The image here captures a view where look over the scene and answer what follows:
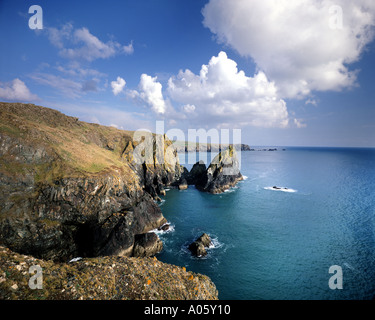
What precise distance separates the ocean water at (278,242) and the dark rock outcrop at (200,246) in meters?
1.02

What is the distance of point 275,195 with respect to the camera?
64625 millimetres

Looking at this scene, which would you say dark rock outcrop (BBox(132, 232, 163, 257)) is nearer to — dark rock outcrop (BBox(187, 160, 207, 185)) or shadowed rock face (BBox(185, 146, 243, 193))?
shadowed rock face (BBox(185, 146, 243, 193))

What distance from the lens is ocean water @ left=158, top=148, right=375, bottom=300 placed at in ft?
75.9

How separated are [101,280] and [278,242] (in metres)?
34.6

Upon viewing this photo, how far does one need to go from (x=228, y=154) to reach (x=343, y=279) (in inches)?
2427

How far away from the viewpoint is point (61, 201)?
102 feet

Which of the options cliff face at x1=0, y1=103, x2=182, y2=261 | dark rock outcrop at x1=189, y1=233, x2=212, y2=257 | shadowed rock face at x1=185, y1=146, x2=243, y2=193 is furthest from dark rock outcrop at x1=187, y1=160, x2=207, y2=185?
dark rock outcrop at x1=189, y1=233, x2=212, y2=257

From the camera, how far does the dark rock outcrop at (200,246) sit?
29.3 meters

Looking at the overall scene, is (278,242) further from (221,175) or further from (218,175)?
(221,175)

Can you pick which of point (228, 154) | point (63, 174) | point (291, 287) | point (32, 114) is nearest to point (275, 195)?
point (228, 154)

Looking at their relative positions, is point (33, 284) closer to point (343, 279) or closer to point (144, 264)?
point (144, 264)

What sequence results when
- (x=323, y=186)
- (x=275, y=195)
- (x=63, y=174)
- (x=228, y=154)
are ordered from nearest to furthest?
(x=63, y=174) → (x=275, y=195) → (x=323, y=186) → (x=228, y=154)

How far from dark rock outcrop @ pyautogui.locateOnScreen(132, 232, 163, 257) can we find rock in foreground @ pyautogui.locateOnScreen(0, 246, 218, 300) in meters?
17.7
